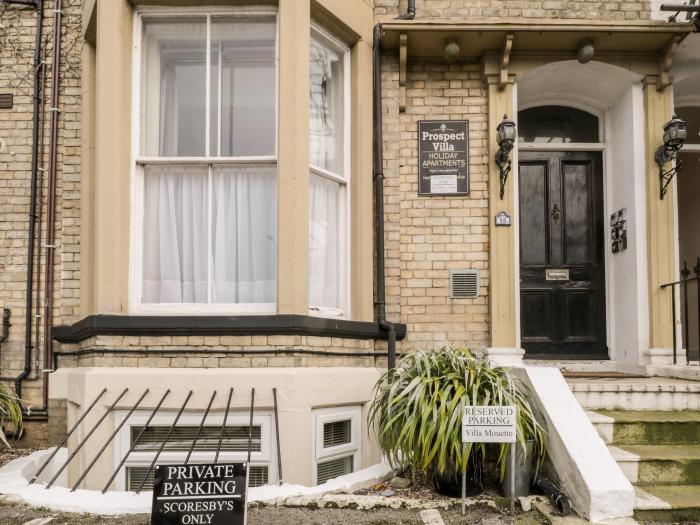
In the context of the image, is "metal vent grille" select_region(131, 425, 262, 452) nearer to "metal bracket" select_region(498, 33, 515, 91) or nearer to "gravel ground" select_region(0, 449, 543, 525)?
"gravel ground" select_region(0, 449, 543, 525)

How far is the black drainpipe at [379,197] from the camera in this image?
18.2ft

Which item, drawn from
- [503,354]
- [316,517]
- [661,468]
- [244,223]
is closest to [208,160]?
[244,223]

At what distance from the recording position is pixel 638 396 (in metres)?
4.79

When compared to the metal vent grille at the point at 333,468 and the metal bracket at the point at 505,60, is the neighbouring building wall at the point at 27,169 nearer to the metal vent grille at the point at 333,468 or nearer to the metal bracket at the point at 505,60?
the metal vent grille at the point at 333,468

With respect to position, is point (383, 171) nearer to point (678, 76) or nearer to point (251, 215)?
point (251, 215)

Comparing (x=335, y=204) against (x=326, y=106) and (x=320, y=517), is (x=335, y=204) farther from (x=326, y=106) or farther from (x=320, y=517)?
(x=320, y=517)

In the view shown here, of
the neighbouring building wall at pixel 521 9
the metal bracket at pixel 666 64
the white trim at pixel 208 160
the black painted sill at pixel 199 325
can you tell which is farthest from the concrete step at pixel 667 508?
the neighbouring building wall at pixel 521 9

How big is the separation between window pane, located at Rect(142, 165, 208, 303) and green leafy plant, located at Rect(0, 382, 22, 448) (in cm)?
186

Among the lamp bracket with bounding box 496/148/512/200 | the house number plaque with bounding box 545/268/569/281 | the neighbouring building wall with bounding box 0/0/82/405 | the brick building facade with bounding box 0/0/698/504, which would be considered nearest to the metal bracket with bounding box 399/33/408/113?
the brick building facade with bounding box 0/0/698/504

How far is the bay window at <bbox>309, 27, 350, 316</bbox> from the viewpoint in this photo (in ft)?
17.5

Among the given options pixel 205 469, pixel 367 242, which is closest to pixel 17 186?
pixel 367 242

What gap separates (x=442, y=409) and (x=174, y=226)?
252 centimetres

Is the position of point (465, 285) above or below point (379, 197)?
below

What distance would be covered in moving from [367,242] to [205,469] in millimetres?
2705
